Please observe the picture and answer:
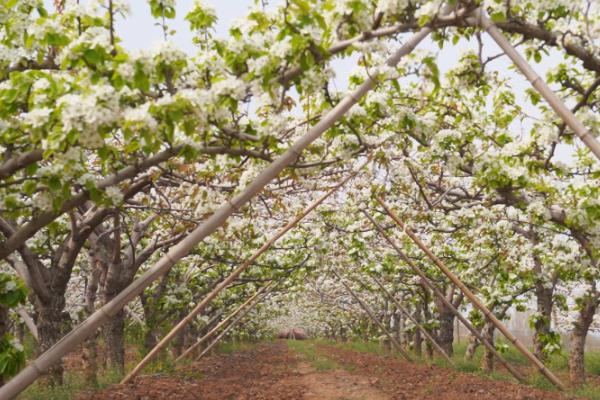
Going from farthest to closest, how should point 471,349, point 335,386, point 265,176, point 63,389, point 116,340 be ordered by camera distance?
point 471,349
point 335,386
point 116,340
point 63,389
point 265,176

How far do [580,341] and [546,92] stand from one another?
558 inches

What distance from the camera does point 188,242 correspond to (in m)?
5.11

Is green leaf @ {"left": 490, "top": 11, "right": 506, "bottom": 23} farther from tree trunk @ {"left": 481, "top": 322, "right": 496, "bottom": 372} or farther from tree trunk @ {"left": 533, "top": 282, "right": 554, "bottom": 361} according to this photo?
tree trunk @ {"left": 481, "top": 322, "right": 496, "bottom": 372}

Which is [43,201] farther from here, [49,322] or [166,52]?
[49,322]

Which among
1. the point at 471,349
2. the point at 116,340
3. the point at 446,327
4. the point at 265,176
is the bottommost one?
the point at 116,340

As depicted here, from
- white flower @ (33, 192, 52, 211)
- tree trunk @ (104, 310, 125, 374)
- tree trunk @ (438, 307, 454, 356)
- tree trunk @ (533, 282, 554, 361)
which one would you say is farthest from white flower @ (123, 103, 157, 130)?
tree trunk @ (438, 307, 454, 356)

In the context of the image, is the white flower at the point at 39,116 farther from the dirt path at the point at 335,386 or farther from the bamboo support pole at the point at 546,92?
the dirt path at the point at 335,386

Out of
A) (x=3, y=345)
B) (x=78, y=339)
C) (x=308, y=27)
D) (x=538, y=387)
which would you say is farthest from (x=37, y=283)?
(x=538, y=387)

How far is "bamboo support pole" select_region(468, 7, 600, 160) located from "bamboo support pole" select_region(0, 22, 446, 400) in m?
0.62

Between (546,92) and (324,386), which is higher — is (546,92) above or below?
above

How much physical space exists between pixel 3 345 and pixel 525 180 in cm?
769

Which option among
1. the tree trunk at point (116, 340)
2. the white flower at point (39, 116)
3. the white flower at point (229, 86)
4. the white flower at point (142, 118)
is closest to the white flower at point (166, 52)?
the white flower at point (229, 86)

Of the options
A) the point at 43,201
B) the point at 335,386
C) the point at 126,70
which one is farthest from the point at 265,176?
the point at 335,386

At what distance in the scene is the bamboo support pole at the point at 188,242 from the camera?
4836mm
